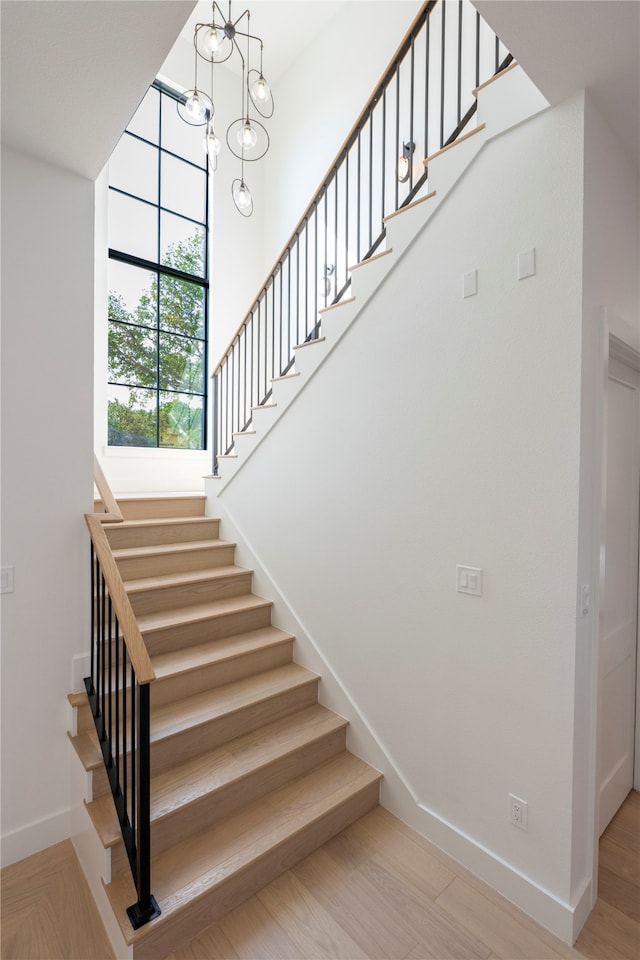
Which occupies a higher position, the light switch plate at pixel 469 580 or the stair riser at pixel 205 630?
the light switch plate at pixel 469 580

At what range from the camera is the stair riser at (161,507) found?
3432 millimetres

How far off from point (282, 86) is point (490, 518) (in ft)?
18.9

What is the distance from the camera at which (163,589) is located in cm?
282

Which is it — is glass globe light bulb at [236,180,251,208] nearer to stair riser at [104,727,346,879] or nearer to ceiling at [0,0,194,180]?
ceiling at [0,0,194,180]

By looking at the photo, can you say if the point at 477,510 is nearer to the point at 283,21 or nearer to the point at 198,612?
the point at 198,612

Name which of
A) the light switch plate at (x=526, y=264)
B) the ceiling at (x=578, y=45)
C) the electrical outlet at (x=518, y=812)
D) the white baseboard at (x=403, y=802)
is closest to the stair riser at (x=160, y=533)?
the white baseboard at (x=403, y=802)

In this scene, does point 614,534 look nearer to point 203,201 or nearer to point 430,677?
point 430,677

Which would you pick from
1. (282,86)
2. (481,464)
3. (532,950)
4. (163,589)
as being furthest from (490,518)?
(282,86)

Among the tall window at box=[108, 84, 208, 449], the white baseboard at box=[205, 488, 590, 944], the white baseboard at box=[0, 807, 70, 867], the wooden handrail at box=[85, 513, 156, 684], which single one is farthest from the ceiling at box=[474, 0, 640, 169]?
the tall window at box=[108, 84, 208, 449]

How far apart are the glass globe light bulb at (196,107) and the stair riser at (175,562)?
2.51 m

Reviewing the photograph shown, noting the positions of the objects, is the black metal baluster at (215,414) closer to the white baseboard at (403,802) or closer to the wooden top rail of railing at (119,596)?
the white baseboard at (403,802)

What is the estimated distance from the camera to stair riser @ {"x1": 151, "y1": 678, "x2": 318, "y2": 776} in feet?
6.98

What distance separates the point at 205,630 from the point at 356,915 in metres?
1.50

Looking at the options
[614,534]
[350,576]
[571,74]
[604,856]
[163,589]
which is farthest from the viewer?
[163,589]
